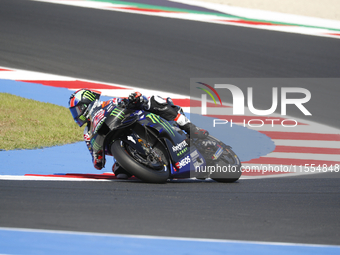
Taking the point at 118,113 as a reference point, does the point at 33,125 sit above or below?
below

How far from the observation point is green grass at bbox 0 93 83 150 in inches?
298

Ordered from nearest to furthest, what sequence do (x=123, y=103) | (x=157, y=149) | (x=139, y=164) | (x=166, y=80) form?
(x=139, y=164) → (x=123, y=103) → (x=157, y=149) → (x=166, y=80)

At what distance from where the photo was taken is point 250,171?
6922mm

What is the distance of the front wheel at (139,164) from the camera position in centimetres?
511

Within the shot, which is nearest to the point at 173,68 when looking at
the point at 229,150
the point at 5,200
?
the point at 229,150

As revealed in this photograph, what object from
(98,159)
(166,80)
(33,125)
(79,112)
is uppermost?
(166,80)

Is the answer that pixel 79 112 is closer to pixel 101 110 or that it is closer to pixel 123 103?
pixel 101 110

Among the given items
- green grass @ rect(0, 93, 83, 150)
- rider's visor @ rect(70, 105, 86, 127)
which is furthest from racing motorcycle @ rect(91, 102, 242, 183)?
green grass @ rect(0, 93, 83, 150)

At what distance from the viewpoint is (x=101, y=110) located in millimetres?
5449

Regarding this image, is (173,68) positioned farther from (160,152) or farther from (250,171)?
(160,152)

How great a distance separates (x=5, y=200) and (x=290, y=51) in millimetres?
10286

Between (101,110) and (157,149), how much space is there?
28.7 inches

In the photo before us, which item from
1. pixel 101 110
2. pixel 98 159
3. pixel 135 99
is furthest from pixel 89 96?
pixel 98 159

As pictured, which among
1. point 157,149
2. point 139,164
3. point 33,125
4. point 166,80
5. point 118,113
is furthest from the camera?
point 166,80
